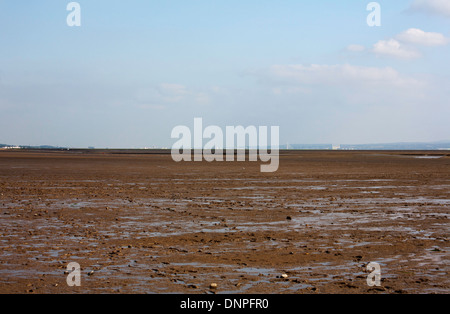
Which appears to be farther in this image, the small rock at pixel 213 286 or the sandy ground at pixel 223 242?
the sandy ground at pixel 223 242

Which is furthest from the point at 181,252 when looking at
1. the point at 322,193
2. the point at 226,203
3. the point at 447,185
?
the point at 447,185

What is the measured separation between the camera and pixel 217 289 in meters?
8.91

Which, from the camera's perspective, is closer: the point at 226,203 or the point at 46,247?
the point at 46,247

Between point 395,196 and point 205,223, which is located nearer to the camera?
point 205,223

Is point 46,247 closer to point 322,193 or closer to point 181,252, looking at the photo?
point 181,252

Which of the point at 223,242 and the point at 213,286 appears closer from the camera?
the point at 213,286

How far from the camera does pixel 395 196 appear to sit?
24.7 m

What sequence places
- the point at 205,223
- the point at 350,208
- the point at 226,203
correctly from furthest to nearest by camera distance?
the point at 226,203 → the point at 350,208 → the point at 205,223

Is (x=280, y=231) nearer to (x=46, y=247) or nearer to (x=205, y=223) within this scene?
(x=205, y=223)

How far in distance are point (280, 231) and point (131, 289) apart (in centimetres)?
675

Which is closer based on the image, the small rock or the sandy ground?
the small rock

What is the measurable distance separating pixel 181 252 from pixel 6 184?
21.9m
